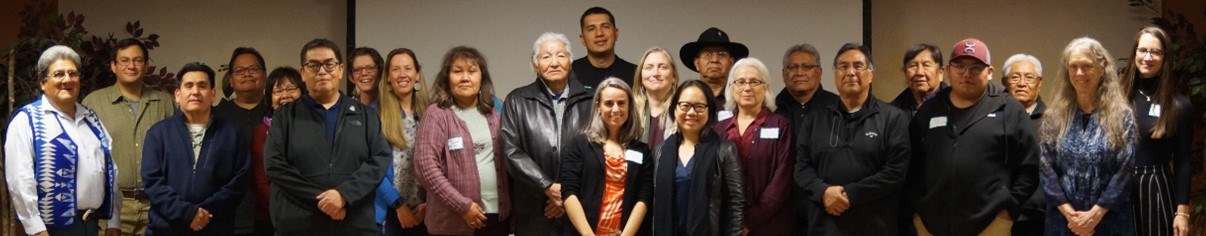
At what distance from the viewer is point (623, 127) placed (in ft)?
14.6

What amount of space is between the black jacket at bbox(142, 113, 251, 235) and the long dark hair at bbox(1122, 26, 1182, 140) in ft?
11.2

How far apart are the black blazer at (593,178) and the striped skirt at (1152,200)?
1762 mm

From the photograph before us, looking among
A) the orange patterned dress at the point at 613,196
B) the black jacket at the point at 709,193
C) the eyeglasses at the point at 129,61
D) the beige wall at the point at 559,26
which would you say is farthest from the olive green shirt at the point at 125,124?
the black jacket at the point at 709,193

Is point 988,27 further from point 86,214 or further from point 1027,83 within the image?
point 86,214

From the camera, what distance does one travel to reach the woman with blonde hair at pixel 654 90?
15.3 feet

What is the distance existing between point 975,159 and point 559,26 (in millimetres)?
2875

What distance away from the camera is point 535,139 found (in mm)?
4613

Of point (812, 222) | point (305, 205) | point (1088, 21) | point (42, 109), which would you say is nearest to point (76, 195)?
point (42, 109)

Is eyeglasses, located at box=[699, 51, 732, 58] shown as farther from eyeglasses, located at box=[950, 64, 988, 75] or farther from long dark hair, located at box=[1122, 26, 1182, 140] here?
long dark hair, located at box=[1122, 26, 1182, 140]

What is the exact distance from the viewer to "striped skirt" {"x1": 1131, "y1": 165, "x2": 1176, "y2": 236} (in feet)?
14.0

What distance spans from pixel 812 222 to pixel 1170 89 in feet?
4.49

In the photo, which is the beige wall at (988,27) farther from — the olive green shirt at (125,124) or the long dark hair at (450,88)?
the olive green shirt at (125,124)

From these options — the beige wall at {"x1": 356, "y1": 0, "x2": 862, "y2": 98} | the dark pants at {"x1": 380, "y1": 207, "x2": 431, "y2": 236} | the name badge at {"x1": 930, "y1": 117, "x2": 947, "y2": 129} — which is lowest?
the dark pants at {"x1": 380, "y1": 207, "x2": 431, "y2": 236}

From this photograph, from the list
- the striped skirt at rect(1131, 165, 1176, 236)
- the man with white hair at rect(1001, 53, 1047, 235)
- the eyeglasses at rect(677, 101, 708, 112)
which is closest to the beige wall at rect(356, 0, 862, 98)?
the man with white hair at rect(1001, 53, 1047, 235)
